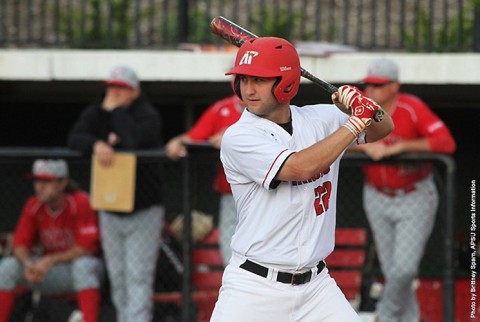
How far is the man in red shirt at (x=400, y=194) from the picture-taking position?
23.9ft

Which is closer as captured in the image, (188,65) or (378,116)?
(378,116)

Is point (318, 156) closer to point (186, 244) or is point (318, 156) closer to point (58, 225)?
point (186, 244)

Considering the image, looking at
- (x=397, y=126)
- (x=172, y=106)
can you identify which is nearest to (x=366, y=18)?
(x=172, y=106)

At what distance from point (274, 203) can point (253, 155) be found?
25 cm

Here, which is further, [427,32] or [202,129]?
[427,32]

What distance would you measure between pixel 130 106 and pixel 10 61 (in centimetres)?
189

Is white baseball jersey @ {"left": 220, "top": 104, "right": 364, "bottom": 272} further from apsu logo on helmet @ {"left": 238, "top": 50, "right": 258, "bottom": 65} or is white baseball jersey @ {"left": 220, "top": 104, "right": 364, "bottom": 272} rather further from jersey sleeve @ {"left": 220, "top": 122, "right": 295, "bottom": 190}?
apsu logo on helmet @ {"left": 238, "top": 50, "right": 258, "bottom": 65}

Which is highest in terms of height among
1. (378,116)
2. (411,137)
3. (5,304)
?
(378,116)

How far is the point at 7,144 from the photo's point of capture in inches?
407

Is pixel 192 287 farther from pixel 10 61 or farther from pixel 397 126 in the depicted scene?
pixel 10 61

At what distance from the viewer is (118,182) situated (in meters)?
7.50

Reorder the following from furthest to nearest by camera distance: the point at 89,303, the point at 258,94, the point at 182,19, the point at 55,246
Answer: the point at 182,19, the point at 55,246, the point at 89,303, the point at 258,94

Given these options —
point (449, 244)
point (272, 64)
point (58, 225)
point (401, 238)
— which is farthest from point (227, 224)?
point (272, 64)

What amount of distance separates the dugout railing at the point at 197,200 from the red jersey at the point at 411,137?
0.26 ft
